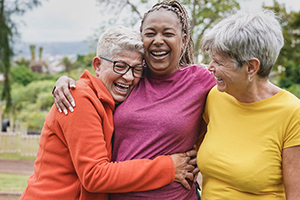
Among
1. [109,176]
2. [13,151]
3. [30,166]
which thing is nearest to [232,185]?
[109,176]

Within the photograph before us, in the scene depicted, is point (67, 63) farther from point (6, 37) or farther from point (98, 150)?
point (98, 150)

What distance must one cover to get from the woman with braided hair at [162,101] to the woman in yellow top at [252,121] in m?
0.26

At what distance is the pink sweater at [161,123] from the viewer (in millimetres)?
1903

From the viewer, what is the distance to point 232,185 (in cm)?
175

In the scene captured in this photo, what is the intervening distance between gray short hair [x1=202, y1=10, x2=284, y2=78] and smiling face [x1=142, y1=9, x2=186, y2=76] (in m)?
0.47

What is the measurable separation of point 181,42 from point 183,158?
92 centimetres

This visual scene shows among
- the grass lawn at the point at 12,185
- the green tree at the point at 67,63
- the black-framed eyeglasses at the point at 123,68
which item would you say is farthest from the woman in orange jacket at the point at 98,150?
the green tree at the point at 67,63

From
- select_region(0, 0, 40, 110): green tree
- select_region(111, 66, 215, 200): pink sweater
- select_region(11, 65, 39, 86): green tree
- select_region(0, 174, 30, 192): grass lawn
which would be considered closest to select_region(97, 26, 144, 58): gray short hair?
select_region(111, 66, 215, 200): pink sweater

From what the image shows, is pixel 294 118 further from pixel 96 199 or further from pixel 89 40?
pixel 89 40

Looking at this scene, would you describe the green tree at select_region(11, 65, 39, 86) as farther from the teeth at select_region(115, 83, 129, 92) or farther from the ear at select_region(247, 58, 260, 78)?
the ear at select_region(247, 58, 260, 78)

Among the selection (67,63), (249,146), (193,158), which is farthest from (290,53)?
(67,63)

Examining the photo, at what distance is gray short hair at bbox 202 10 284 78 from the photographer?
1556 mm

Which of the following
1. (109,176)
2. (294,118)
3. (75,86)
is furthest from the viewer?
(75,86)

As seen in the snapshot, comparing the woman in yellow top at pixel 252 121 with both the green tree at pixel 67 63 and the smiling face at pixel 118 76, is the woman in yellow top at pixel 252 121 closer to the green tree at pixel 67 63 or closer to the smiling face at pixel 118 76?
the smiling face at pixel 118 76
